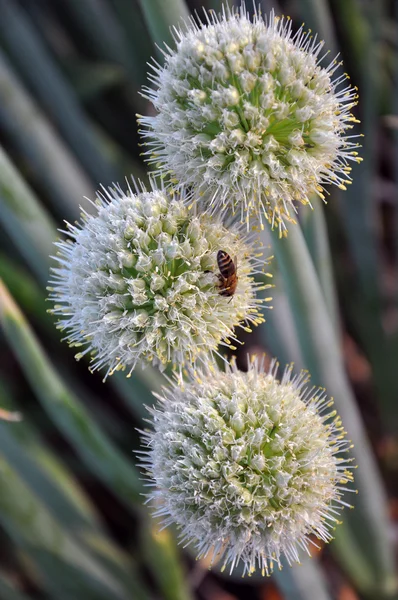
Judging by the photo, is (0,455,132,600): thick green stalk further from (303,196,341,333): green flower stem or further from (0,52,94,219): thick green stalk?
(303,196,341,333): green flower stem

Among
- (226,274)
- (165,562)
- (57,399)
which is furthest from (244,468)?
(165,562)

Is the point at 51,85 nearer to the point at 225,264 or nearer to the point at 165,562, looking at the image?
the point at 225,264

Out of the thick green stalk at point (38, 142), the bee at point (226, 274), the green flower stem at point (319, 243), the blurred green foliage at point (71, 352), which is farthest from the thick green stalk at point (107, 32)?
the bee at point (226, 274)

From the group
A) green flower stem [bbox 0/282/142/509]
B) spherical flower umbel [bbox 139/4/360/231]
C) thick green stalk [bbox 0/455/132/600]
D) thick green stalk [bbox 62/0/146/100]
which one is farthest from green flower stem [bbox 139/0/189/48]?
thick green stalk [bbox 0/455/132/600]

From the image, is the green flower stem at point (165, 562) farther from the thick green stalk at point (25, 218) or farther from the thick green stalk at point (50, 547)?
the thick green stalk at point (25, 218)

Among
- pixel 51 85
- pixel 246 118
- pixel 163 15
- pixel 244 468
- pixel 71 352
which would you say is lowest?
pixel 244 468

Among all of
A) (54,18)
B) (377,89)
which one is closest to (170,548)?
(377,89)
